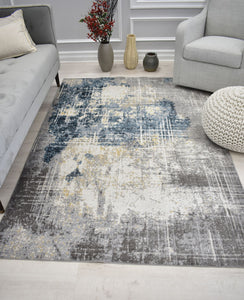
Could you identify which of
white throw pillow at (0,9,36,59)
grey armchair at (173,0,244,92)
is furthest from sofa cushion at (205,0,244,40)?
white throw pillow at (0,9,36,59)

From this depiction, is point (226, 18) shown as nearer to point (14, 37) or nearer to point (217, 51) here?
point (217, 51)

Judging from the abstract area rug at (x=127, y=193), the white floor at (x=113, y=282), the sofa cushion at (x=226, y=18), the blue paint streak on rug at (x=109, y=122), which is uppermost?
the sofa cushion at (x=226, y=18)

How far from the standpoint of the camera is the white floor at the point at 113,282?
43.6 inches

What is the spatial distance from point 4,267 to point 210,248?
944 mm

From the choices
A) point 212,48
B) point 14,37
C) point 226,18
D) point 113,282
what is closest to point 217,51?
point 212,48

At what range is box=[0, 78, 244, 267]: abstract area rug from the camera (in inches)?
49.7

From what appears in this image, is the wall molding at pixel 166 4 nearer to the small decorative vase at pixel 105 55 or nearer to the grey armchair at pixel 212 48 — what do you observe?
the grey armchair at pixel 212 48

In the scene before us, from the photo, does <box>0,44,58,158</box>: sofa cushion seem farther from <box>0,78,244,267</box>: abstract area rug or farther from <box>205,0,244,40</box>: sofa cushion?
<box>205,0,244,40</box>: sofa cushion

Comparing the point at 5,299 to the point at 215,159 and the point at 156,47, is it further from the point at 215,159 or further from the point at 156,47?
the point at 156,47

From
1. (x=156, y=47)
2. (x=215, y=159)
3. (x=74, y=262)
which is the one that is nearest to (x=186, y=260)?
(x=74, y=262)

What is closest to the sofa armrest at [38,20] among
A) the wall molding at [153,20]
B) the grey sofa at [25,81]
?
the grey sofa at [25,81]

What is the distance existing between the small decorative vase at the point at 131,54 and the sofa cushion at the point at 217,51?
2.23ft

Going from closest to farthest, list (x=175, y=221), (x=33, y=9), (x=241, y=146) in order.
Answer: (x=175, y=221)
(x=241, y=146)
(x=33, y=9)

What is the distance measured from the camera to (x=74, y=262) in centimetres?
122
